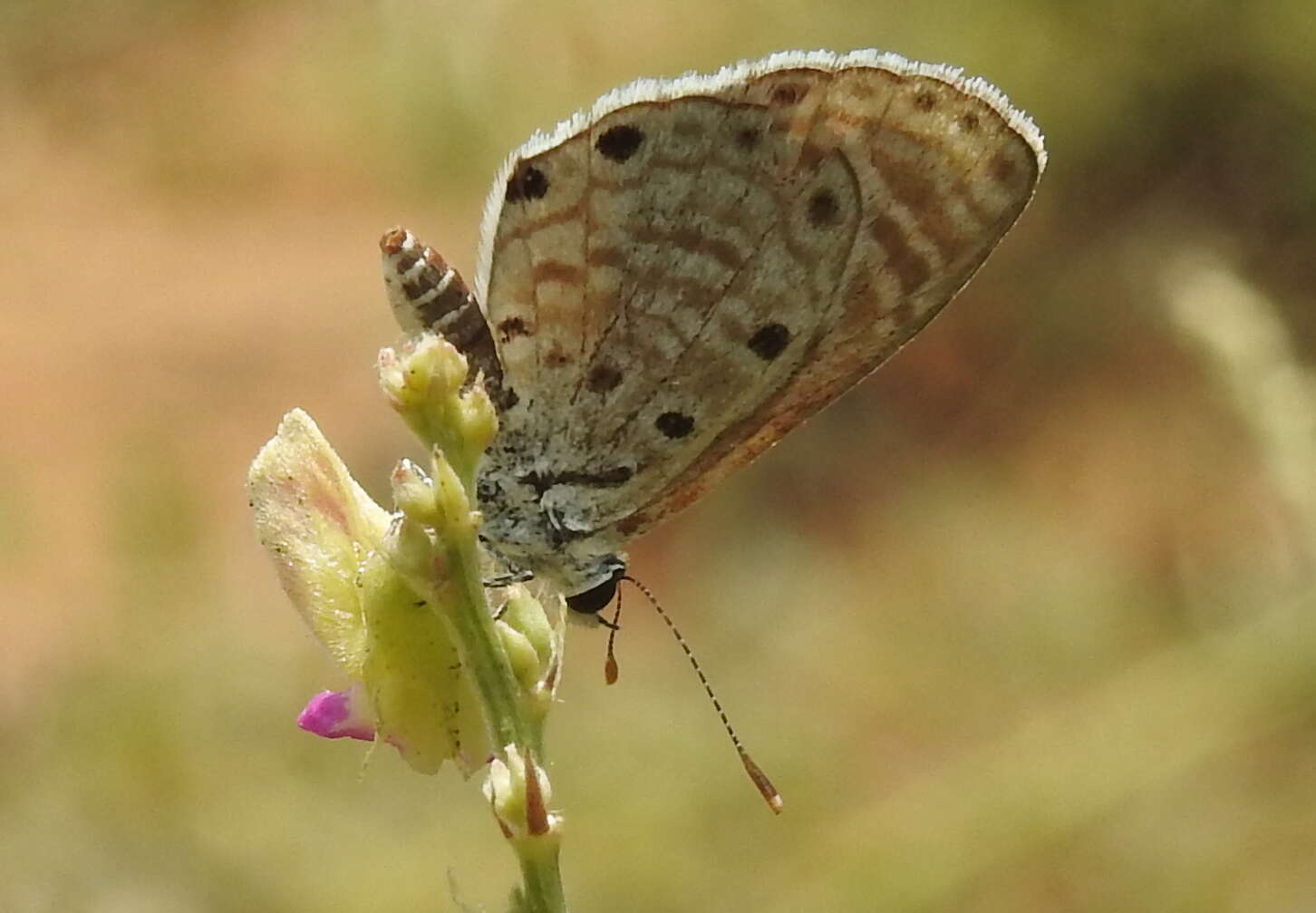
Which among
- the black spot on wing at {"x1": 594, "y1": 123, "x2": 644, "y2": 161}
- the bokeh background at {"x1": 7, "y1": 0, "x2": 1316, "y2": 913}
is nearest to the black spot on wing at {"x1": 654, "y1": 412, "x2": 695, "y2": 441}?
the black spot on wing at {"x1": 594, "y1": 123, "x2": 644, "y2": 161}

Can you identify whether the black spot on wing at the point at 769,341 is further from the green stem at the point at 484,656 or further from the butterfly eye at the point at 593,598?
the green stem at the point at 484,656

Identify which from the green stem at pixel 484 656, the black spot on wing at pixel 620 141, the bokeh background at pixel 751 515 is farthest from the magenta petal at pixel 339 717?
the bokeh background at pixel 751 515

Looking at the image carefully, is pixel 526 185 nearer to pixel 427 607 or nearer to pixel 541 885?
pixel 427 607

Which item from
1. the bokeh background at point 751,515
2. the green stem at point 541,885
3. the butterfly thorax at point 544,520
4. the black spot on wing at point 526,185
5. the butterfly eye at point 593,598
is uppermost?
the bokeh background at point 751,515

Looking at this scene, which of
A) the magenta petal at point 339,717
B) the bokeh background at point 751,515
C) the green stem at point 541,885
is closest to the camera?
the green stem at point 541,885

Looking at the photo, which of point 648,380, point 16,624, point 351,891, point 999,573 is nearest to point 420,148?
point 16,624

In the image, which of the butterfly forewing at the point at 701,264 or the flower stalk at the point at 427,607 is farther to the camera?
the butterfly forewing at the point at 701,264

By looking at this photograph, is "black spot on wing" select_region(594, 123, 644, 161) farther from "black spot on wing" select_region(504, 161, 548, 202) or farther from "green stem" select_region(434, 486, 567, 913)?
"green stem" select_region(434, 486, 567, 913)

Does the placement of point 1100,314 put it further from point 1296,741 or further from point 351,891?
point 351,891
